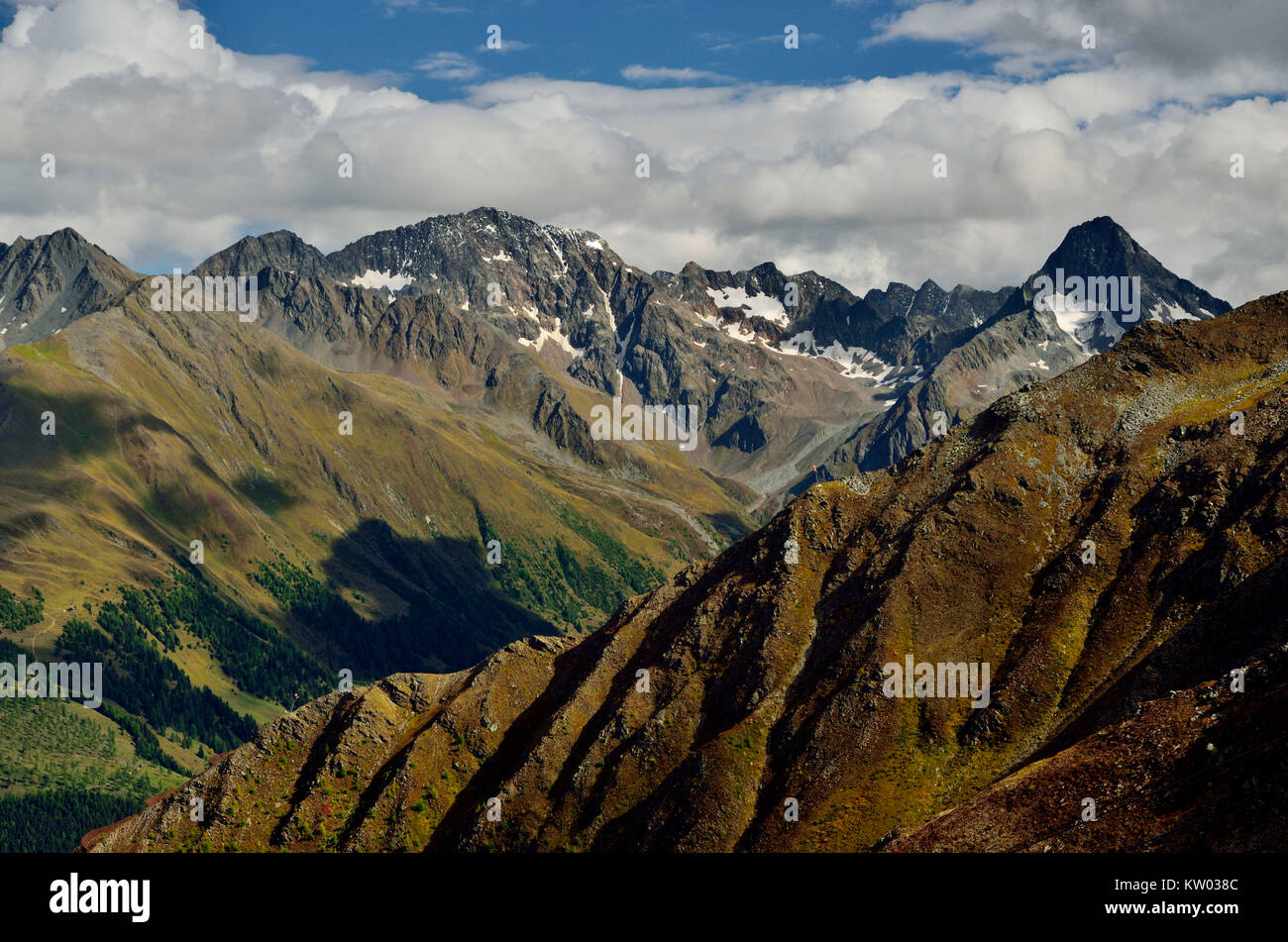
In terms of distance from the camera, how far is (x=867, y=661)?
157 metres

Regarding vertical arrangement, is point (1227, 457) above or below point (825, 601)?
above

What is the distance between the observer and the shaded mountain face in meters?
142

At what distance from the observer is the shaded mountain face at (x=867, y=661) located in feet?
466

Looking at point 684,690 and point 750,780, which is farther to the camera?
point 684,690
